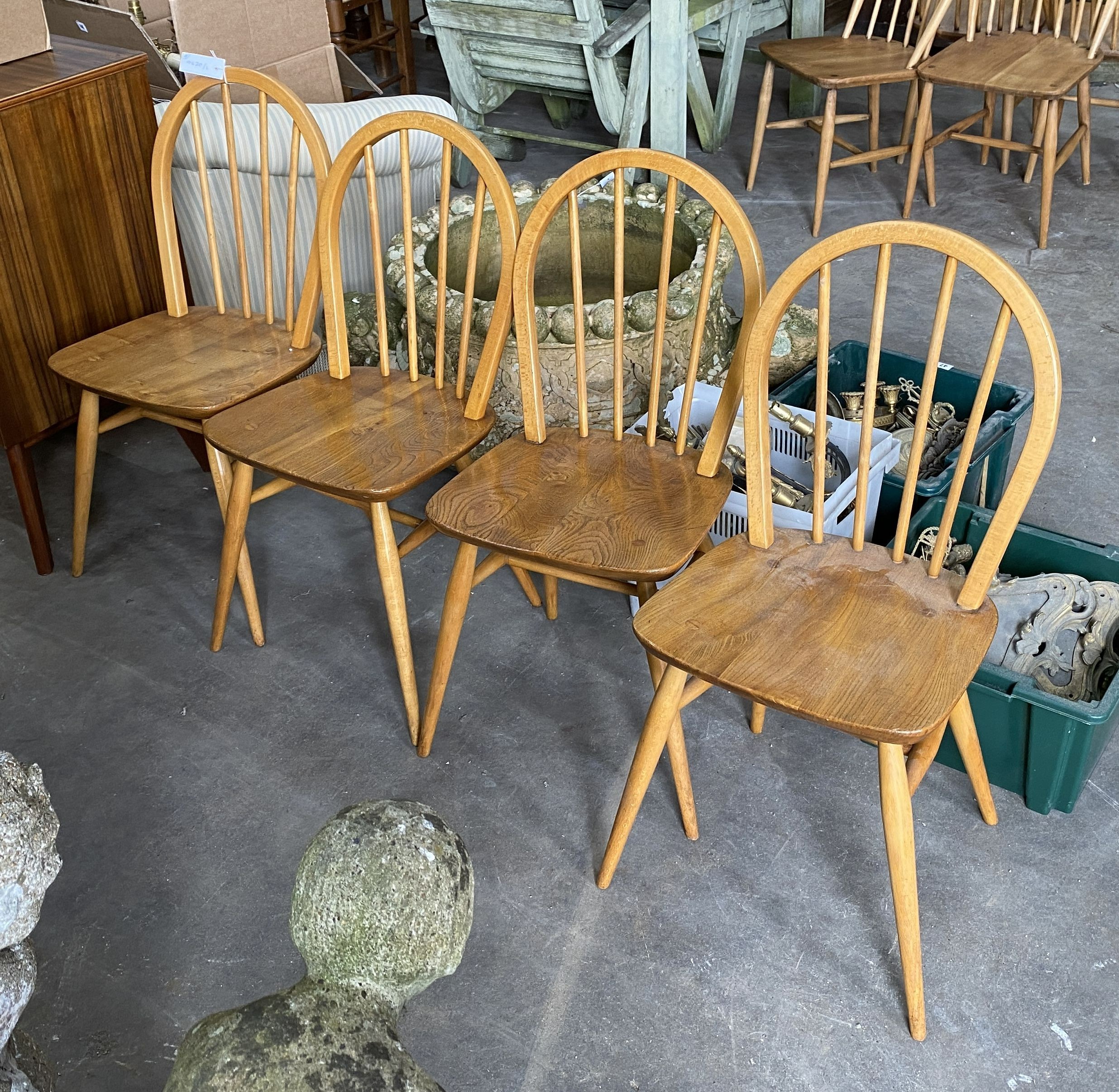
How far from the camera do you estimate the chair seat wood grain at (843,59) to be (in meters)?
3.63

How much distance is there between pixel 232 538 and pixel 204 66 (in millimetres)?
875

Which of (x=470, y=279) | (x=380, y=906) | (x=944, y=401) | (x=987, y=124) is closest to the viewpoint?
(x=380, y=906)

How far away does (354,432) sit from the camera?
76.5 inches

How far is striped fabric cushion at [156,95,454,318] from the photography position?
2.59 meters

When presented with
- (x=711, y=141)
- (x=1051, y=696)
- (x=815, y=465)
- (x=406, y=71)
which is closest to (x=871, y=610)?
(x=815, y=465)

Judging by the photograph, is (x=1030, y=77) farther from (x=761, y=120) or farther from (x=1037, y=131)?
(x=761, y=120)

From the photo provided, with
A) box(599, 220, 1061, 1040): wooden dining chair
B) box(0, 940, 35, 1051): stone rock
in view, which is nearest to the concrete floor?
box(599, 220, 1061, 1040): wooden dining chair

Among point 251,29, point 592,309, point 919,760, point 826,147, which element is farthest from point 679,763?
point 826,147

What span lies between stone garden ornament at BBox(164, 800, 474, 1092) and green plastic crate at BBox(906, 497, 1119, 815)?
1017 millimetres

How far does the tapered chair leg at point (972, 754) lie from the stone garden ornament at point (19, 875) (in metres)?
1.12

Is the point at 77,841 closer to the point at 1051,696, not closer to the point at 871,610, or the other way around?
the point at 871,610

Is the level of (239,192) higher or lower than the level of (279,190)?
higher

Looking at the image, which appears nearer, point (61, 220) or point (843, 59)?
point (61, 220)

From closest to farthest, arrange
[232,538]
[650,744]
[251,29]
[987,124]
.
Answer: [650,744], [232,538], [251,29], [987,124]
